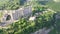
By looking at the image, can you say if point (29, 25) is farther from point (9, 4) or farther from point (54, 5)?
point (54, 5)

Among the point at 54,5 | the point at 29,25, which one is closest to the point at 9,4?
the point at 54,5

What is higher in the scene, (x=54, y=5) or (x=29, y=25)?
(x=54, y=5)

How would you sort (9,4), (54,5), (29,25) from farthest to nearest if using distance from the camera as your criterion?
(54,5)
(9,4)
(29,25)

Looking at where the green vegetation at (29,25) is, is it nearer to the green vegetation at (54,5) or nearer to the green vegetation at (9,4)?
the green vegetation at (9,4)

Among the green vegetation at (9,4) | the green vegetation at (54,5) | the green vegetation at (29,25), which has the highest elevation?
the green vegetation at (9,4)

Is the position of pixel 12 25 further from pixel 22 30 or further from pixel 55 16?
pixel 55 16

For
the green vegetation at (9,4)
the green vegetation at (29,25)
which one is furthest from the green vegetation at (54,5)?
the green vegetation at (29,25)

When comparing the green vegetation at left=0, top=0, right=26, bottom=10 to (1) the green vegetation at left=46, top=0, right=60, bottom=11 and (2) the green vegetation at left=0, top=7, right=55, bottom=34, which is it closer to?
(2) the green vegetation at left=0, top=7, right=55, bottom=34

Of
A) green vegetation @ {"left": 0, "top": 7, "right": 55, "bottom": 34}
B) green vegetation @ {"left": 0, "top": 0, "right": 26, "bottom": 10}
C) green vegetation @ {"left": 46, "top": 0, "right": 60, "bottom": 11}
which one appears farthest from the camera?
green vegetation @ {"left": 46, "top": 0, "right": 60, "bottom": 11}

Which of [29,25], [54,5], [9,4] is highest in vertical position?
[9,4]

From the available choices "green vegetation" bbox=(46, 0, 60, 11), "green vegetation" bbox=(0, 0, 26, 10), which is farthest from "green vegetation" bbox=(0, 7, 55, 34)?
"green vegetation" bbox=(46, 0, 60, 11)

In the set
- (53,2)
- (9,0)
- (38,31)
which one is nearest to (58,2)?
(53,2)
